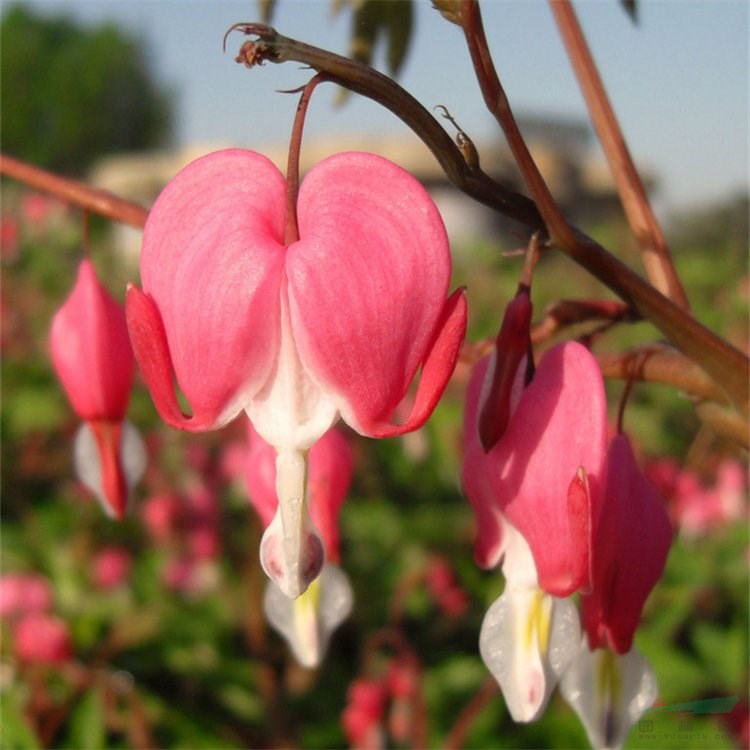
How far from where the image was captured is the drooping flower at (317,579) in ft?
2.07

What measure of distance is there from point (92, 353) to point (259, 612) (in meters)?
1.29

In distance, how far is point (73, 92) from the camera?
82.2 ft

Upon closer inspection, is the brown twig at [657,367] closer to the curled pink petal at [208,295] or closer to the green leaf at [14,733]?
the curled pink petal at [208,295]

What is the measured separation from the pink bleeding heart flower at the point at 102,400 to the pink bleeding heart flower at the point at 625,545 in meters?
0.34

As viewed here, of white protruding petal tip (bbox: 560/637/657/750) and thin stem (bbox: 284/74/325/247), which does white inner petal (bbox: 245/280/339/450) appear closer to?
thin stem (bbox: 284/74/325/247)

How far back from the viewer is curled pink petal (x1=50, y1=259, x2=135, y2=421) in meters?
0.73

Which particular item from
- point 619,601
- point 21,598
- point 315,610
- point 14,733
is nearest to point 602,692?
point 619,601

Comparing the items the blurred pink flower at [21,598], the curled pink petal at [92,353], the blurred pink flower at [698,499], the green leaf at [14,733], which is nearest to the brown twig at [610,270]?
the curled pink petal at [92,353]

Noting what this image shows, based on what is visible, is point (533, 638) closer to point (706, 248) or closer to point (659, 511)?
point (659, 511)

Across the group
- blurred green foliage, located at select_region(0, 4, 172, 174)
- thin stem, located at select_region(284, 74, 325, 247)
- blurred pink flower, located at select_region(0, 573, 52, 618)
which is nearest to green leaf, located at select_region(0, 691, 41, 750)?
blurred pink flower, located at select_region(0, 573, 52, 618)

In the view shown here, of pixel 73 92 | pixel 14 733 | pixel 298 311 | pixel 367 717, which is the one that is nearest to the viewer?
pixel 298 311

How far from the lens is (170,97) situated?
2781 cm

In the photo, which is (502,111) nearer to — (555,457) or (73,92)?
(555,457)

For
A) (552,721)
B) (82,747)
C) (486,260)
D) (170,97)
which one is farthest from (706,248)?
(170,97)
